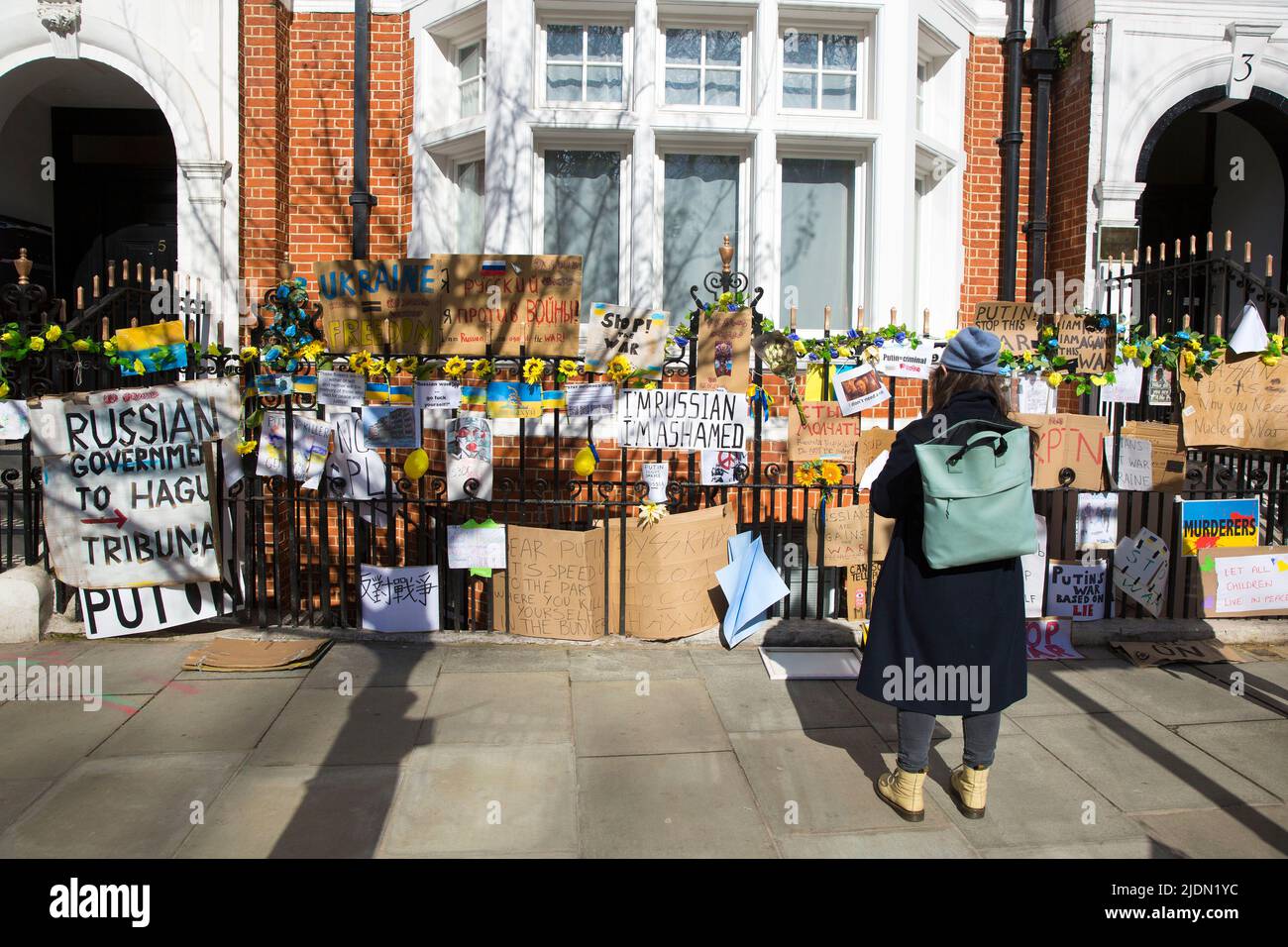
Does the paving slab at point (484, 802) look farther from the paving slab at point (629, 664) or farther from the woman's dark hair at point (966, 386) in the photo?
the woman's dark hair at point (966, 386)

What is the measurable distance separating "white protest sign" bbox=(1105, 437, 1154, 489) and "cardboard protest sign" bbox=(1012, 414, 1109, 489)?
21 centimetres

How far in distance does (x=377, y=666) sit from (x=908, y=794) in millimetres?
2918

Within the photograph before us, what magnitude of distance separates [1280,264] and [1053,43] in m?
3.34

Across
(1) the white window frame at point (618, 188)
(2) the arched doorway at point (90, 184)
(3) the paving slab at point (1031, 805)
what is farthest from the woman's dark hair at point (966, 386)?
(2) the arched doorway at point (90, 184)

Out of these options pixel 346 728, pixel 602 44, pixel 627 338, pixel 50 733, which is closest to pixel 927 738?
pixel 346 728

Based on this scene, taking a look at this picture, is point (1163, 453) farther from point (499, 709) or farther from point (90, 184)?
point (90, 184)

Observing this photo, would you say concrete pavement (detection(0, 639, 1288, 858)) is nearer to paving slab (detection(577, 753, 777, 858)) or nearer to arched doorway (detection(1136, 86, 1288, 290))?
paving slab (detection(577, 753, 777, 858))

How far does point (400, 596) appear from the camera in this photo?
5.55 meters

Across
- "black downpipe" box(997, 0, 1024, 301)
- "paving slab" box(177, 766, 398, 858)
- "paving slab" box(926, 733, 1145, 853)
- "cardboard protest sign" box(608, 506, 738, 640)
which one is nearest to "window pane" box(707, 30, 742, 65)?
"black downpipe" box(997, 0, 1024, 301)

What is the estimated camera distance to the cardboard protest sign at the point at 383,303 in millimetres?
5566

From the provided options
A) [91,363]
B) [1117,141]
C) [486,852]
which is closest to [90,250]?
[91,363]

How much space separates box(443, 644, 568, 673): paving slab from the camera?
5.21m

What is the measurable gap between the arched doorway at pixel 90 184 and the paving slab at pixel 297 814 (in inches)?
305

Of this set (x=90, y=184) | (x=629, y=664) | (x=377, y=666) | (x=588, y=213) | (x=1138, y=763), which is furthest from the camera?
(x=90, y=184)
